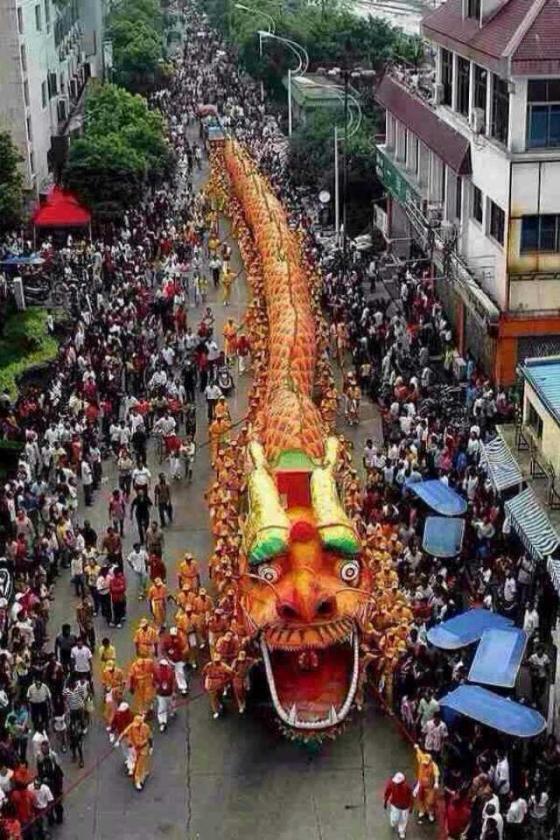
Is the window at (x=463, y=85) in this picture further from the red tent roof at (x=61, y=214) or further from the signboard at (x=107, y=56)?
the signboard at (x=107, y=56)

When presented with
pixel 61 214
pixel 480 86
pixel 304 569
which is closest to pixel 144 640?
pixel 304 569

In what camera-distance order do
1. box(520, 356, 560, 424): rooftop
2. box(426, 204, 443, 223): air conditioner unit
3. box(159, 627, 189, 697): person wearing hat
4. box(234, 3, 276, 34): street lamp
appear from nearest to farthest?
1. box(159, 627, 189, 697): person wearing hat
2. box(520, 356, 560, 424): rooftop
3. box(426, 204, 443, 223): air conditioner unit
4. box(234, 3, 276, 34): street lamp

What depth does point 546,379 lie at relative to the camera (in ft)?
68.7

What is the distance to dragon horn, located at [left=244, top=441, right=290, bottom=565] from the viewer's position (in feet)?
56.4

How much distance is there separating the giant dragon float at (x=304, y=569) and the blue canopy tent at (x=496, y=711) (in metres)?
1.33

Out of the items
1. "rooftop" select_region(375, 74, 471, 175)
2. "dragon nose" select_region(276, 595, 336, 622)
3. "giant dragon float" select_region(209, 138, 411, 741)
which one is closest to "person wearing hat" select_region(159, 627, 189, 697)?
"giant dragon float" select_region(209, 138, 411, 741)

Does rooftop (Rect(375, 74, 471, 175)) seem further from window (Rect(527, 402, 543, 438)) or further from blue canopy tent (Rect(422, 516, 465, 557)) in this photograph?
blue canopy tent (Rect(422, 516, 465, 557))

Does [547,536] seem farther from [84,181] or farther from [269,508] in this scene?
[84,181]

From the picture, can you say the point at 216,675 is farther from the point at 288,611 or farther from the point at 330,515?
the point at 330,515

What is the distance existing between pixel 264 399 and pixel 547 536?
320 inches

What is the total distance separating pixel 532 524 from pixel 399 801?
5.66m

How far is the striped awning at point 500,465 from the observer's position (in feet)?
69.8

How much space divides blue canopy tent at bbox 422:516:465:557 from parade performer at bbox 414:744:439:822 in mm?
5737

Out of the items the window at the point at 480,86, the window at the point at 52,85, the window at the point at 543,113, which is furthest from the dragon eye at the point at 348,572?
the window at the point at 52,85
